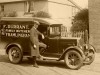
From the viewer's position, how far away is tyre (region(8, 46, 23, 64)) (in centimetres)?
1192

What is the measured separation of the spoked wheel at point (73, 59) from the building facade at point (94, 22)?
631 centimetres

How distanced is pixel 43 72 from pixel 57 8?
907 inches

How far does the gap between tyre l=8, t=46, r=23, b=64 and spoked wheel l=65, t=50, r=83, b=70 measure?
231 centimetres

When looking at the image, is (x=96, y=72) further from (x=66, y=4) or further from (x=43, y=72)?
(x=66, y=4)

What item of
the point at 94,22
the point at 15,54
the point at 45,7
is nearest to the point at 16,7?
the point at 45,7

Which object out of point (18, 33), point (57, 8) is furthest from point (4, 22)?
point (57, 8)

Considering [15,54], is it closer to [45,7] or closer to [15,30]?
[15,30]

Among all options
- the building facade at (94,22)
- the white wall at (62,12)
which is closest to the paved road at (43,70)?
the building facade at (94,22)

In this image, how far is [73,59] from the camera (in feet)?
35.5

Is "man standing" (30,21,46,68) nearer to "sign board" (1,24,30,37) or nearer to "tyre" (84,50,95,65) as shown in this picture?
→ "sign board" (1,24,30,37)

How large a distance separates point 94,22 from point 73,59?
22.9 feet

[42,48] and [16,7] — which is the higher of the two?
[16,7]

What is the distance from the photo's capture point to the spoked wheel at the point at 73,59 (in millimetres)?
10619

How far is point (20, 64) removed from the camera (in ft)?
39.8
